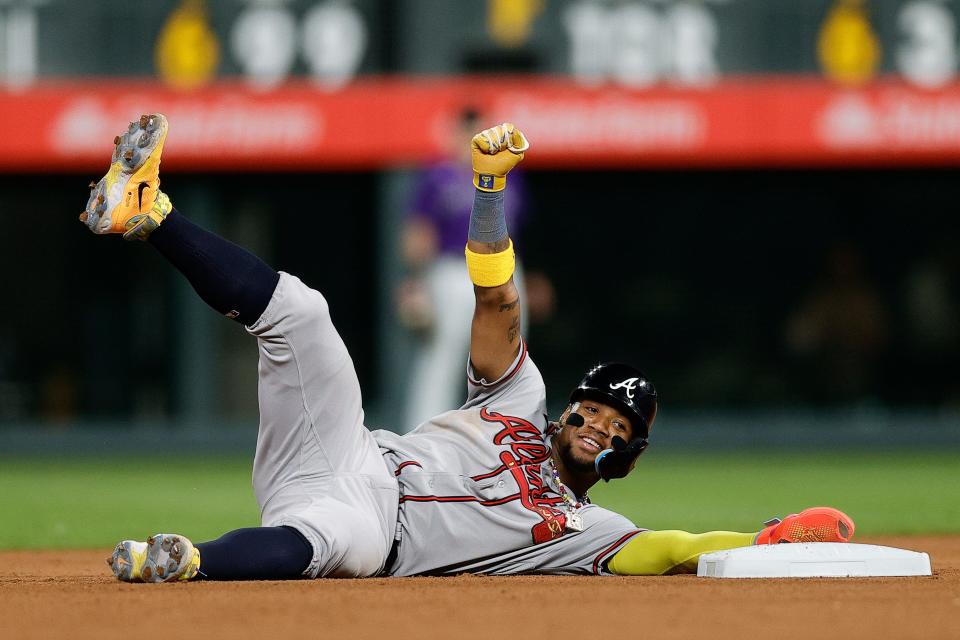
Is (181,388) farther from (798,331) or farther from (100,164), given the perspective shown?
(798,331)

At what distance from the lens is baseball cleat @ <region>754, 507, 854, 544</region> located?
14.9 feet

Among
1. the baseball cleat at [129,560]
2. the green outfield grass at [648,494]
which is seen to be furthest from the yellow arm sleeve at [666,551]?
the green outfield grass at [648,494]

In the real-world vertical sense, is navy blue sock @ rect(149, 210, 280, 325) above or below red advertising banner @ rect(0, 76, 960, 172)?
below

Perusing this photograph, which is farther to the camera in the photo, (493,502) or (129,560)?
(493,502)

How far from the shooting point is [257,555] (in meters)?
4.09

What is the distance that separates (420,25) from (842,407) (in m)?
4.24

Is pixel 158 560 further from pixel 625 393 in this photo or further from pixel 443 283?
pixel 443 283

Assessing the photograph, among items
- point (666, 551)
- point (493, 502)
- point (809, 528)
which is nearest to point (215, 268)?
point (493, 502)

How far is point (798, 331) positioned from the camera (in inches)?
506

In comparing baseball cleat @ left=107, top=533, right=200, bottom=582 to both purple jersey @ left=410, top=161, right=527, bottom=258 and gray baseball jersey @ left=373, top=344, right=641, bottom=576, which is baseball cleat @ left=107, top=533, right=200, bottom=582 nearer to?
gray baseball jersey @ left=373, top=344, right=641, bottom=576

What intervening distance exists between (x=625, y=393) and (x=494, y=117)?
7.37 m

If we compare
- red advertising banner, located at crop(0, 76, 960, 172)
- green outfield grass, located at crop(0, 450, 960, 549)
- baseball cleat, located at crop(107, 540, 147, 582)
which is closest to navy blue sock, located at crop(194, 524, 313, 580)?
baseball cleat, located at crop(107, 540, 147, 582)

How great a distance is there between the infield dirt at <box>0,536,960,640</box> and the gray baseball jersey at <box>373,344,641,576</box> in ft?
0.31

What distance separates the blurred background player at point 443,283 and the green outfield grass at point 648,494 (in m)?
0.96
